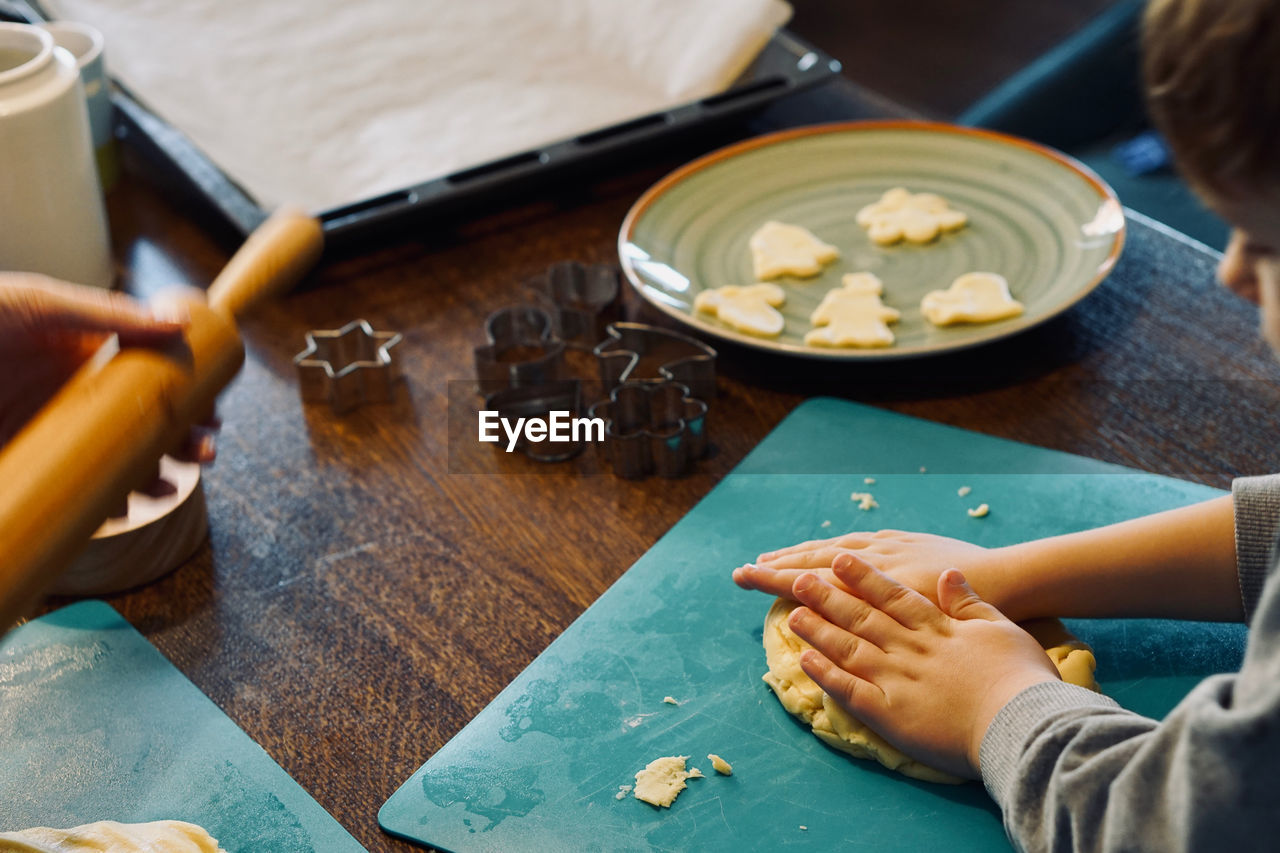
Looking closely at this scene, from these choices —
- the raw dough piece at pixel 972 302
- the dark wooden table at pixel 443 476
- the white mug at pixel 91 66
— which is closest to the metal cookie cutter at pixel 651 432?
the dark wooden table at pixel 443 476

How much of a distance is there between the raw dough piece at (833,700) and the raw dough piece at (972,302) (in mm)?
332

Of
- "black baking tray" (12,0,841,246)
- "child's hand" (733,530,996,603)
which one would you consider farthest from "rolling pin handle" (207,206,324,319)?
"black baking tray" (12,0,841,246)

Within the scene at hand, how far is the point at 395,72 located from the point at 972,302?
91 centimetres

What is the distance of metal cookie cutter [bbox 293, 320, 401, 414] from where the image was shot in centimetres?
104

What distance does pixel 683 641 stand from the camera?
80 centimetres

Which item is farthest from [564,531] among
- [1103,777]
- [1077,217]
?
[1077,217]

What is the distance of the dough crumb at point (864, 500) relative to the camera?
908 mm

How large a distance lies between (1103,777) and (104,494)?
54 centimetres

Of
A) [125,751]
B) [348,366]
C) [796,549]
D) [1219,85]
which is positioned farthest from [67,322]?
[1219,85]

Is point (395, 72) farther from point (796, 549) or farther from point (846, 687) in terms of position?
point (846, 687)

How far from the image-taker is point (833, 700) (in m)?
0.73

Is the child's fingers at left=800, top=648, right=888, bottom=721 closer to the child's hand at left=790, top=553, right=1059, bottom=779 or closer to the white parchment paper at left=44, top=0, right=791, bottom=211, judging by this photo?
the child's hand at left=790, top=553, right=1059, bottom=779

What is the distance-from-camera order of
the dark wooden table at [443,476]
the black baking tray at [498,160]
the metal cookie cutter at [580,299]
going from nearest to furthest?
the dark wooden table at [443,476], the metal cookie cutter at [580,299], the black baking tray at [498,160]

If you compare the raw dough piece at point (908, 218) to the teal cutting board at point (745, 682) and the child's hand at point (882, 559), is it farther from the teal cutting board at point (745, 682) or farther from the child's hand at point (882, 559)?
the child's hand at point (882, 559)
